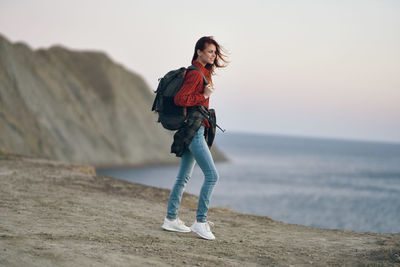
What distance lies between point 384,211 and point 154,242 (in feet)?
77.5

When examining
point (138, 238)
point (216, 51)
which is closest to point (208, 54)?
point (216, 51)

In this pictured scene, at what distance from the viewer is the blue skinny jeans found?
5.01 m

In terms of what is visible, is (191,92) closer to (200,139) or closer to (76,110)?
(200,139)

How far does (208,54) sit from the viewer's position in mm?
5082

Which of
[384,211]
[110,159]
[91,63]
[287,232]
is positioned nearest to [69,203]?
[287,232]

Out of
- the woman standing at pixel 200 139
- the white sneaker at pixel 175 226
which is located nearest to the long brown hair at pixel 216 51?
the woman standing at pixel 200 139

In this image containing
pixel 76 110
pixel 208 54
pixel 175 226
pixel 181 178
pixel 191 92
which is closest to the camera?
pixel 191 92

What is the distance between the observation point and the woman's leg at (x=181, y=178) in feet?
17.3

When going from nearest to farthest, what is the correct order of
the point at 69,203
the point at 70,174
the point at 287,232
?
the point at 287,232 < the point at 69,203 < the point at 70,174

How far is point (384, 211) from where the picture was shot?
25219 mm

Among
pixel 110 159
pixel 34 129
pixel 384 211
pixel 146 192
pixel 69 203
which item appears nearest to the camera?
pixel 69 203

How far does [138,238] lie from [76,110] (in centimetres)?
4587

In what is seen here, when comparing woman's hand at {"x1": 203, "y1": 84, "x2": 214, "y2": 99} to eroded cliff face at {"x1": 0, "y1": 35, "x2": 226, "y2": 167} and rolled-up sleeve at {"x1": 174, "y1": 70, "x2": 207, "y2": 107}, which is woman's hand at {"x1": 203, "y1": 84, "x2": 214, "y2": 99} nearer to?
rolled-up sleeve at {"x1": 174, "y1": 70, "x2": 207, "y2": 107}

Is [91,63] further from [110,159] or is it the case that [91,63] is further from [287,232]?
[287,232]
